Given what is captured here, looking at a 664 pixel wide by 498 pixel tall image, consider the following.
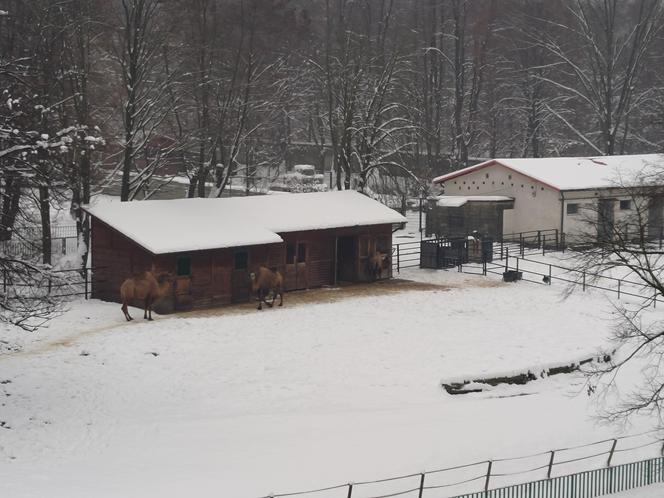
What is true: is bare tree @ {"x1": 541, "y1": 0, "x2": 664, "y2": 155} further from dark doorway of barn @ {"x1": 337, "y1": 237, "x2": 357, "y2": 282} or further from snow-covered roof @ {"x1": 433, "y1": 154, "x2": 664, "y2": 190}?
dark doorway of barn @ {"x1": 337, "y1": 237, "x2": 357, "y2": 282}

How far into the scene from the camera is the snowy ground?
19.4m

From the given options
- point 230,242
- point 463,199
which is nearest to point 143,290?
point 230,242

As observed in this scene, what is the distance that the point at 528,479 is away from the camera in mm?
19812

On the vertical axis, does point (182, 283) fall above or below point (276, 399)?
above

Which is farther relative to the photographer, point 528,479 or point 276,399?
point 276,399

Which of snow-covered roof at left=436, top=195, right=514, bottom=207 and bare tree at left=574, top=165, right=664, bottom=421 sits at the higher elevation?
snow-covered roof at left=436, top=195, right=514, bottom=207

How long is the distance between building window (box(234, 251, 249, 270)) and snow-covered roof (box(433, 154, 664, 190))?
63.7 ft

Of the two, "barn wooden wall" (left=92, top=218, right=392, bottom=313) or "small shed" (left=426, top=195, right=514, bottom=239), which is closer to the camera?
"barn wooden wall" (left=92, top=218, right=392, bottom=313)

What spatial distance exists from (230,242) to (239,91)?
1689 cm

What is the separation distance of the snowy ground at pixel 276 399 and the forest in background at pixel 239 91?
4.24 m

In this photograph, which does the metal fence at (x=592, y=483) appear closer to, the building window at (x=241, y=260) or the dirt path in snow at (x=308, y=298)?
the dirt path in snow at (x=308, y=298)

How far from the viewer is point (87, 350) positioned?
25.3 m

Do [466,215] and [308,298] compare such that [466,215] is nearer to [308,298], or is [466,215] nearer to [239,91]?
[239,91]

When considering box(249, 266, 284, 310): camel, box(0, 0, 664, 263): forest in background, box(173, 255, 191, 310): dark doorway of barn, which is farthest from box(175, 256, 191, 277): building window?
box(0, 0, 664, 263): forest in background
